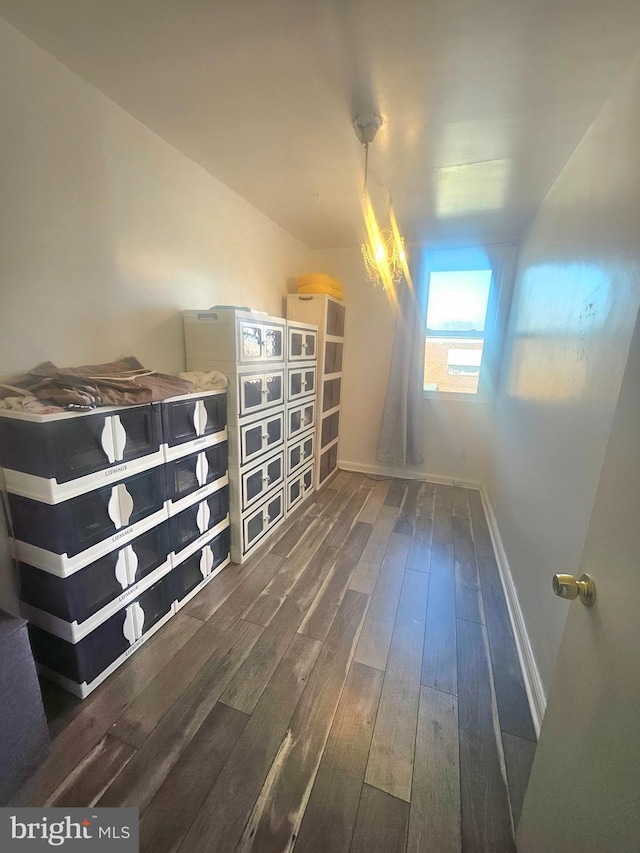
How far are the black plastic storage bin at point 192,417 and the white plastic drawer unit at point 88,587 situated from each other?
1.50 feet

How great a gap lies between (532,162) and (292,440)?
7.34 feet

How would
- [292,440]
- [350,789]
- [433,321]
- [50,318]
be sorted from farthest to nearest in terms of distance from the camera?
[433,321], [292,440], [50,318], [350,789]

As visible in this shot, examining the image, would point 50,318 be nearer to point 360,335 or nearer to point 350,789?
point 350,789

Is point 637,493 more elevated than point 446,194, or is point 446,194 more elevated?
point 446,194

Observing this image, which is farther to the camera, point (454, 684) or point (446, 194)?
point (446, 194)

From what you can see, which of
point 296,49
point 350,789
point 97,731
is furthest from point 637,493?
point 97,731

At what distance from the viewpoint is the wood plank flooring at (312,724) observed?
100 cm

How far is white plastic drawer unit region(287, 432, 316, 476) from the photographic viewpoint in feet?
8.84

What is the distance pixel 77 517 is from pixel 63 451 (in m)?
0.25

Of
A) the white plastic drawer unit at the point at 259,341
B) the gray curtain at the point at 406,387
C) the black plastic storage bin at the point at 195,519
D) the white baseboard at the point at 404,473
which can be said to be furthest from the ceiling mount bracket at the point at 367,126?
the white baseboard at the point at 404,473

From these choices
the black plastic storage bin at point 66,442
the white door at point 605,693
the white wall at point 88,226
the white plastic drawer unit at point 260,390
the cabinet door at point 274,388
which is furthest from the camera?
the cabinet door at point 274,388

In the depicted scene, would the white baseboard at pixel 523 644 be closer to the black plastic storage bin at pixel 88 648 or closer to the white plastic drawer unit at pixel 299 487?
the white plastic drawer unit at pixel 299 487

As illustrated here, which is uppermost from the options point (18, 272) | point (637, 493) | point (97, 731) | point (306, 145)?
point (306, 145)

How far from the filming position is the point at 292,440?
8.87 feet
